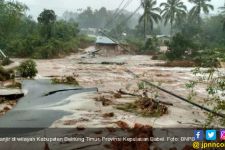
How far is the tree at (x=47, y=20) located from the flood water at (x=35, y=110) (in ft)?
104

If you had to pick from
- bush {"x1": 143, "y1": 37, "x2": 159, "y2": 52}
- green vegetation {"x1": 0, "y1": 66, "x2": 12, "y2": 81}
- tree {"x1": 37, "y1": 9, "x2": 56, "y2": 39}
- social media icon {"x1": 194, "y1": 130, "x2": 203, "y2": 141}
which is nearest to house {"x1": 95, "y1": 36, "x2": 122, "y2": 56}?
bush {"x1": 143, "y1": 37, "x2": 159, "y2": 52}

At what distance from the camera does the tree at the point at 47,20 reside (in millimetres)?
44406

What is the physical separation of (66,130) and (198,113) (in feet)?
14.4

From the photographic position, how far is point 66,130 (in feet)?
25.4

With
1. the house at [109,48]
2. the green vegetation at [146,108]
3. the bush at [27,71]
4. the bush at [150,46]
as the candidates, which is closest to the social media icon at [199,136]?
the green vegetation at [146,108]

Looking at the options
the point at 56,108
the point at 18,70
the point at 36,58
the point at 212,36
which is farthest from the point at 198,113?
the point at 212,36

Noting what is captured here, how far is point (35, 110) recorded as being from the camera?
969cm

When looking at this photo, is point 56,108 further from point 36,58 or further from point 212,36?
point 212,36

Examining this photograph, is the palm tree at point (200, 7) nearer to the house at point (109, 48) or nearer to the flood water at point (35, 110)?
the house at point (109, 48)

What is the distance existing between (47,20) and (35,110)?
1446 inches

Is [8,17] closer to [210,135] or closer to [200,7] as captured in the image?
[200,7]

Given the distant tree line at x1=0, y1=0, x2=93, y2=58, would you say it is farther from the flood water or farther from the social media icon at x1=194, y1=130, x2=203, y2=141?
the social media icon at x1=194, y1=130, x2=203, y2=141

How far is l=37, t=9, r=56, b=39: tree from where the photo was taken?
4441cm

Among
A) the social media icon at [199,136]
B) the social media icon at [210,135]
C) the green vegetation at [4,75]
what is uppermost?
the green vegetation at [4,75]
